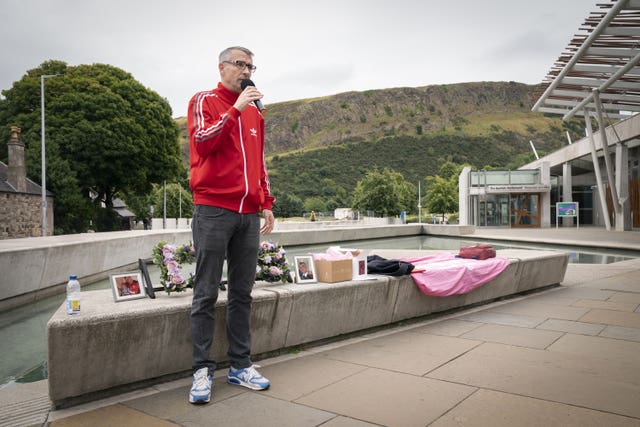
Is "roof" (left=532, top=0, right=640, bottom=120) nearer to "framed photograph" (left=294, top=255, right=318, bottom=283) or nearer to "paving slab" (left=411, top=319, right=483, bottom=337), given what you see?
"paving slab" (left=411, top=319, right=483, bottom=337)

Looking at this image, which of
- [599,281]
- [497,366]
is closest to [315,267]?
[497,366]

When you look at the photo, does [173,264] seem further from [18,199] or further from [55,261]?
[18,199]

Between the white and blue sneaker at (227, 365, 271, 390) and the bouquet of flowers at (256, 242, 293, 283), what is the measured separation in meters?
1.19

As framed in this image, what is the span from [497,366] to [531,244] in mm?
17561

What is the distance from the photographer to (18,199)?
28.7 meters

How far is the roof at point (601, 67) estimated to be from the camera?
53.2 ft

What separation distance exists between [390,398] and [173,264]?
76.7 inches

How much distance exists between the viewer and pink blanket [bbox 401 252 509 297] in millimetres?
5539

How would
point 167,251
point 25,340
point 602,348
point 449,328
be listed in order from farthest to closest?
point 25,340, point 449,328, point 602,348, point 167,251

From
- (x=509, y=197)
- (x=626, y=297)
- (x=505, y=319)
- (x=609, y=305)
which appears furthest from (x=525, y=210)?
(x=505, y=319)

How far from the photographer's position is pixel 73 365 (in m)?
2.96

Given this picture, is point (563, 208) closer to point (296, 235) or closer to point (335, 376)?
point (296, 235)

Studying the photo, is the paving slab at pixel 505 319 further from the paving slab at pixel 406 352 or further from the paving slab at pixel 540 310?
the paving slab at pixel 406 352

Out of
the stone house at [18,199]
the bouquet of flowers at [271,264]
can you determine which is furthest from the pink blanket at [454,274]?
the stone house at [18,199]
